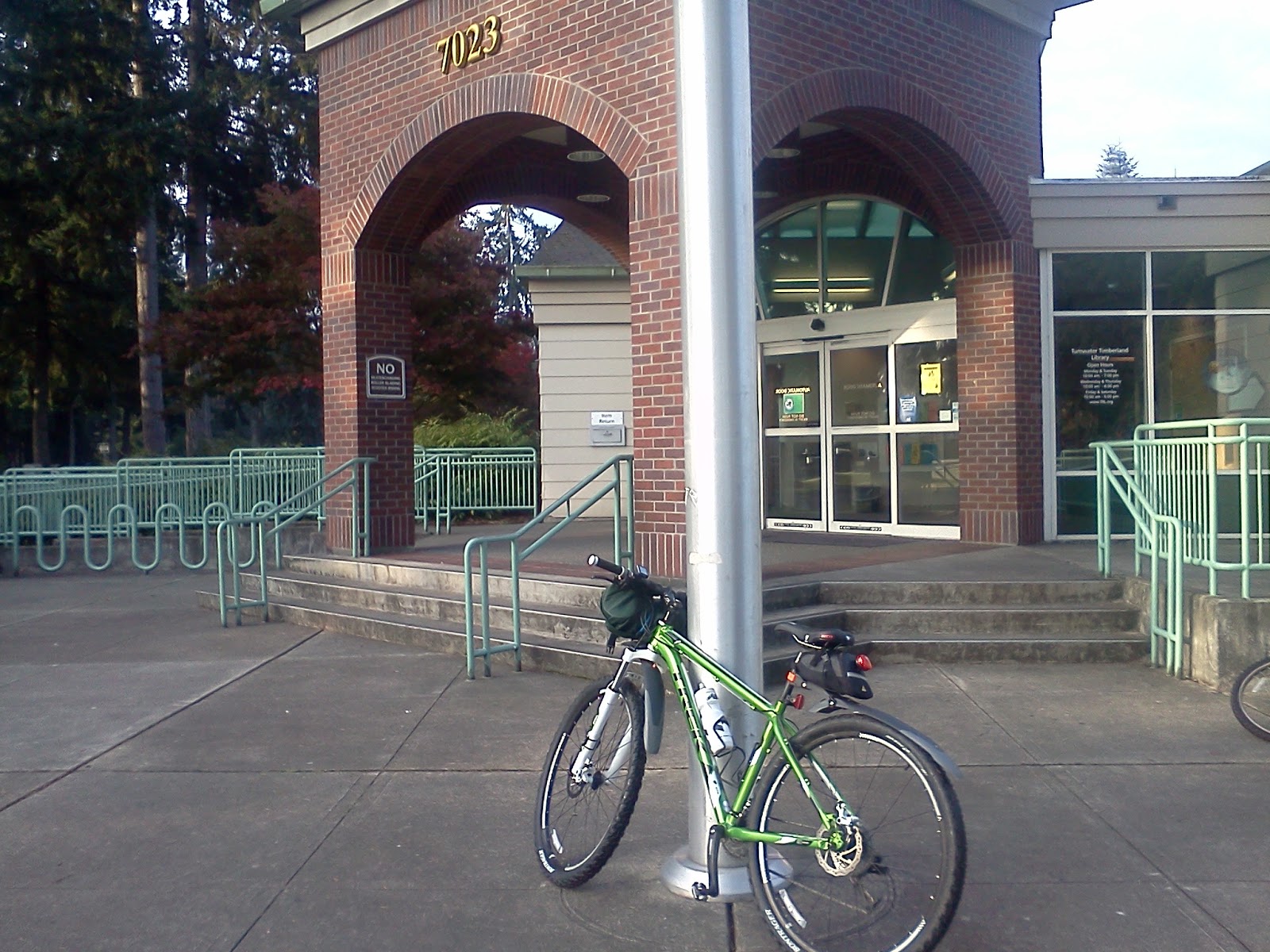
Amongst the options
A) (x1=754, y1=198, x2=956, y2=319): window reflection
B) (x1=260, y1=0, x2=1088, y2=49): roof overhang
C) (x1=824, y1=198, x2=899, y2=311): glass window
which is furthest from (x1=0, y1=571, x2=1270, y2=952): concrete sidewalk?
(x1=260, y1=0, x2=1088, y2=49): roof overhang

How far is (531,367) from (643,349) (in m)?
17.9

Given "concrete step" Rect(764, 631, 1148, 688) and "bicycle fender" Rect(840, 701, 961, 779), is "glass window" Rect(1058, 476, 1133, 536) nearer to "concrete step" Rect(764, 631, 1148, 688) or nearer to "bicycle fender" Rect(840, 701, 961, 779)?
"concrete step" Rect(764, 631, 1148, 688)

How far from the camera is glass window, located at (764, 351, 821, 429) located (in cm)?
1340

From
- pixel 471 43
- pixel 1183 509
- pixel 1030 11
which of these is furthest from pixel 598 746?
pixel 1030 11

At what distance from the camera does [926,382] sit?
12.4 m

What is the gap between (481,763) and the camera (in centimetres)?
626

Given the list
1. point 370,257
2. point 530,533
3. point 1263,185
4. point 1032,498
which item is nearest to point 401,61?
point 370,257

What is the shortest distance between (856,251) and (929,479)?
102 inches

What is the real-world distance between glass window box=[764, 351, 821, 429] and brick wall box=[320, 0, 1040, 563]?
1970 mm

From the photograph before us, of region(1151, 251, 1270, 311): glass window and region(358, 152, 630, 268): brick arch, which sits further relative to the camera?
region(1151, 251, 1270, 311): glass window

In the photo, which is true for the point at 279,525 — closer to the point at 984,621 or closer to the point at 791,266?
the point at 984,621

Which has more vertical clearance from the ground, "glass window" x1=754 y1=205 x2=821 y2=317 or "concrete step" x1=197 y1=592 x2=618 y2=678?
"glass window" x1=754 y1=205 x2=821 y2=317

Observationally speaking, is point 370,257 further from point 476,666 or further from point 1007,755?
point 1007,755

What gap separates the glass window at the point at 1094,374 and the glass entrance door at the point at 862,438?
101cm
